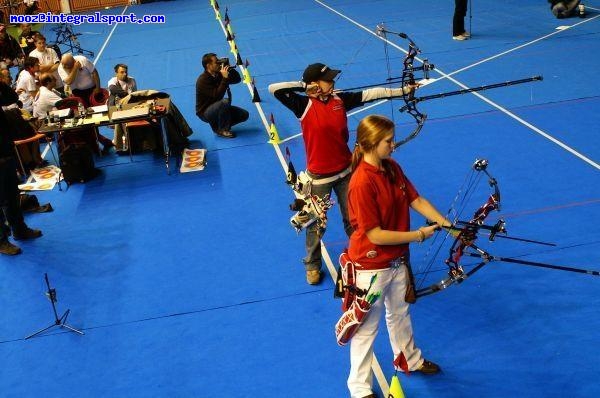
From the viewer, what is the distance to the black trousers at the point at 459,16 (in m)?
14.2

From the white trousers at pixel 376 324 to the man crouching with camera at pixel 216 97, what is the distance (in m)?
6.14

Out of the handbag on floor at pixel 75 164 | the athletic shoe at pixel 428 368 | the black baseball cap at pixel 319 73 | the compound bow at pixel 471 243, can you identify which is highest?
the black baseball cap at pixel 319 73

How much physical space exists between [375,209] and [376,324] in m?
0.84

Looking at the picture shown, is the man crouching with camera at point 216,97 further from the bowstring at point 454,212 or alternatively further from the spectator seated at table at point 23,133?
the bowstring at point 454,212

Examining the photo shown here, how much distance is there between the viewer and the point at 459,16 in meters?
14.2

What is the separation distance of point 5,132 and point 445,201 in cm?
497

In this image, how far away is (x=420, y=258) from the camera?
6.55 meters

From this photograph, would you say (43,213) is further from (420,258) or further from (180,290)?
(420,258)

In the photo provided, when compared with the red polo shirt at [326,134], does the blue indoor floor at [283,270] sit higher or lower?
lower

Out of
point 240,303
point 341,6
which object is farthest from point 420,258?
point 341,6

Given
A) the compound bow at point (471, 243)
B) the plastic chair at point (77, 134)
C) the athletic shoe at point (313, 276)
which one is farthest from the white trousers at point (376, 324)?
the plastic chair at point (77, 134)

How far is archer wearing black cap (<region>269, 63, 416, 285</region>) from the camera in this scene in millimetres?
5602

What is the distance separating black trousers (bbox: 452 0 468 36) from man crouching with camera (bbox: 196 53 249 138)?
6.12m

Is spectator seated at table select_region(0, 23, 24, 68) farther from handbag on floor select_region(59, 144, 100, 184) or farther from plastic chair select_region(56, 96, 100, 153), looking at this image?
handbag on floor select_region(59, 144, 100, 184)
